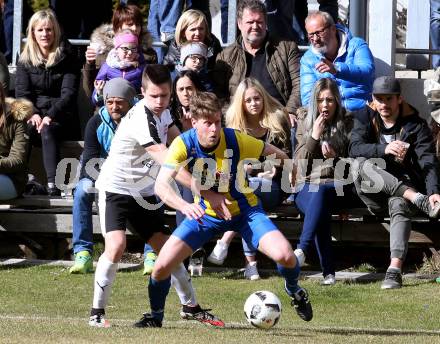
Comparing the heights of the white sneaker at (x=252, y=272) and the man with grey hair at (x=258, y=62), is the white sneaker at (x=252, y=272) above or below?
below

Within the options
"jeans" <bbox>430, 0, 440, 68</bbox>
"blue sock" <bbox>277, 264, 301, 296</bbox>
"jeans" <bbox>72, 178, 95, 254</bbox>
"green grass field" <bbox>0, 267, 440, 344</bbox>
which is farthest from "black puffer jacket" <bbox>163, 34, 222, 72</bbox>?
"blue sock" <bbox>277, 264, 301, 296</bbox>

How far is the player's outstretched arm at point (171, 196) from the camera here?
8.68 meters

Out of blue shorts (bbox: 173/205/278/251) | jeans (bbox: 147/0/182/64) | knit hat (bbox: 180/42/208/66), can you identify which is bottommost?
blue shorts (bbox: 173/205/278/251)

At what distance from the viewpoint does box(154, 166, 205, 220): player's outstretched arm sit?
868 centimetres

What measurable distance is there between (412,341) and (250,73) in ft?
15.7

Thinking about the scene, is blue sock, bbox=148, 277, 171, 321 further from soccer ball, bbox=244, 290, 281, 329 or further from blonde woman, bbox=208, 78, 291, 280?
blonde woman, bbox=208, 78, 291, 280

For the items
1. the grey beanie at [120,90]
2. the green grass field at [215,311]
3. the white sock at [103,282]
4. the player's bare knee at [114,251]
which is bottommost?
the green grass field at [215,311]

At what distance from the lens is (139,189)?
946 cm

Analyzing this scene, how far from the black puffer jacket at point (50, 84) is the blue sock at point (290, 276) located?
15.4ft

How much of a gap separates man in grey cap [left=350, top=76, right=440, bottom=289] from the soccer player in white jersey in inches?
94.9

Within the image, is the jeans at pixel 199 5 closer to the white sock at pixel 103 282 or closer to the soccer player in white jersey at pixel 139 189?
the soccer player in white jersey at pixel 139 189

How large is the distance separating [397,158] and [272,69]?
1963 millimetres

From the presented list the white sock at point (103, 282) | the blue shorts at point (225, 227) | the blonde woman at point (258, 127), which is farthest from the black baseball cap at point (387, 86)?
the white sock at point (103, 282)

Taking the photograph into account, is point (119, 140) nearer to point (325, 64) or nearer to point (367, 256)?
point (325, 64)
